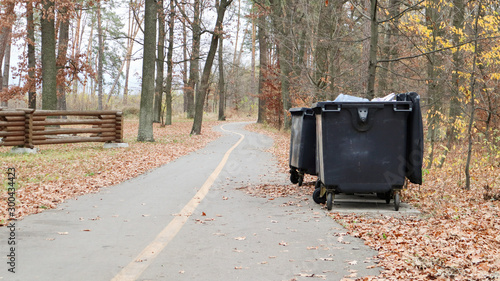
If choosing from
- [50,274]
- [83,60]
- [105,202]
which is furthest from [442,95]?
[83,60]

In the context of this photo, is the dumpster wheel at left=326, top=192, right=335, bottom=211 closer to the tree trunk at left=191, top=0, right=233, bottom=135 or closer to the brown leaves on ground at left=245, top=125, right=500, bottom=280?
the brown leaves on ground at left=245, top=125, right=500, bottom=280

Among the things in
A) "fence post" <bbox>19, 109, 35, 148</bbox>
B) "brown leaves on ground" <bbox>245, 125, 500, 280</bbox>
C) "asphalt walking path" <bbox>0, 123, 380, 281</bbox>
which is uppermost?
"fence post" <bbox>19, 109, 35, 148</bbox>

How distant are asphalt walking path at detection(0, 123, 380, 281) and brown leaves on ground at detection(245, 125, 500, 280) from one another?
0.28 m

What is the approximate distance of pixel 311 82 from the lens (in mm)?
23000

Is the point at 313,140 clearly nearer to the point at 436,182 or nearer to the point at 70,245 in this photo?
the point at 436,182

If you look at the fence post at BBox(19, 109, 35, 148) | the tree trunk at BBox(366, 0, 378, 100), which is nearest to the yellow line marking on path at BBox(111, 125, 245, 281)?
the tree trunk at BBox(366, 0, 378, 100)

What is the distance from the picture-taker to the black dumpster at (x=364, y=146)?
7.63 meters

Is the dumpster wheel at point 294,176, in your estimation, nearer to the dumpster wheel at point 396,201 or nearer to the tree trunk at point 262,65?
the dumpster wheel at point 396,201

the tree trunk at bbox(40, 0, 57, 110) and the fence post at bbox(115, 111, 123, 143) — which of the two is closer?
the fence post at bbox(115, 111, 123, 143)

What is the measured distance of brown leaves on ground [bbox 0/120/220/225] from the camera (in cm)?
847

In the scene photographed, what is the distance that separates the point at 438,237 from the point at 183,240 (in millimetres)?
3078

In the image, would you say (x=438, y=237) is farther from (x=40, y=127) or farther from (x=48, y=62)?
(x=48, y=62)

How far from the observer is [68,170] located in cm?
1210

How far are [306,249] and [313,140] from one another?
15.4 ft
